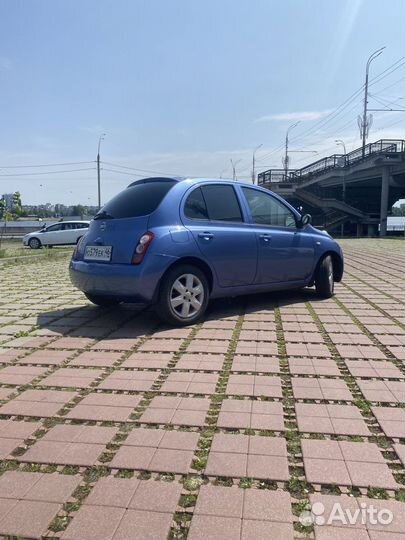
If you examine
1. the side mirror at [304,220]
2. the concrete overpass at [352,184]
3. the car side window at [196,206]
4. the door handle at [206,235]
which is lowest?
the door handle at [206,235]

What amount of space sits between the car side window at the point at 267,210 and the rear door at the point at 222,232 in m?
0.25

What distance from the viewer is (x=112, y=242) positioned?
5.11m

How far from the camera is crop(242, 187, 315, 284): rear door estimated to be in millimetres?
5981

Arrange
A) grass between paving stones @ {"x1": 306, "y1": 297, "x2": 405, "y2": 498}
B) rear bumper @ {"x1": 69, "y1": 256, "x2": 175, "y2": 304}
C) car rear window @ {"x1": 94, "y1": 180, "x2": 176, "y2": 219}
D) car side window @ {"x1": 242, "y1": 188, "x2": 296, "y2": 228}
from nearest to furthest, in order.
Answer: grass between paving stones @ {"x1": 306, "y1": 297, "x2": 405, "y2": 498} → rear bumper @ {"x1": 69, "y1": 256, "x2": 175, "y2": 304} → car rear window @ {"x1": 94, "y1": 180, "x2": 176, "y2": 219} → car side window @ {"x1": 242, "y1": 188, "x2": 296, "y2": 228}

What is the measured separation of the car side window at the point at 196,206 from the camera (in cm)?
531

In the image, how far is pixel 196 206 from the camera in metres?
5.41

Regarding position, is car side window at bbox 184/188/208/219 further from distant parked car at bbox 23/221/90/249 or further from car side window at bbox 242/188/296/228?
distant parked car at bbox 23/221/90/249

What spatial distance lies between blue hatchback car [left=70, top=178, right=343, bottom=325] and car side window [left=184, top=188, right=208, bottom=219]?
0.01m

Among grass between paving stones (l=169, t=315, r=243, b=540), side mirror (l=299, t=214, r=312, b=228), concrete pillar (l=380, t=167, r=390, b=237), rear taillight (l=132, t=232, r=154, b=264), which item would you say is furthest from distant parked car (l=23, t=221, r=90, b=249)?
grass between paving stones (l=169, t=315, r=243, b=540)

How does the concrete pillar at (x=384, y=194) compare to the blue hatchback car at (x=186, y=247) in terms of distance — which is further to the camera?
the concrete pillar at (x=384, y=194)

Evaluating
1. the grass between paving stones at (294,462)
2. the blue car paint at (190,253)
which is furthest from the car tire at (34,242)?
the grass between paving stones at (294,462)

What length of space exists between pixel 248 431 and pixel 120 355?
5.77ft

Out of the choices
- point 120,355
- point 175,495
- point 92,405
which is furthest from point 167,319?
point 175,495

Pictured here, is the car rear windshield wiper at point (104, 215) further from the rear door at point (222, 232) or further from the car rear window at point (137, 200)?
the rear door at point (222, 232)
